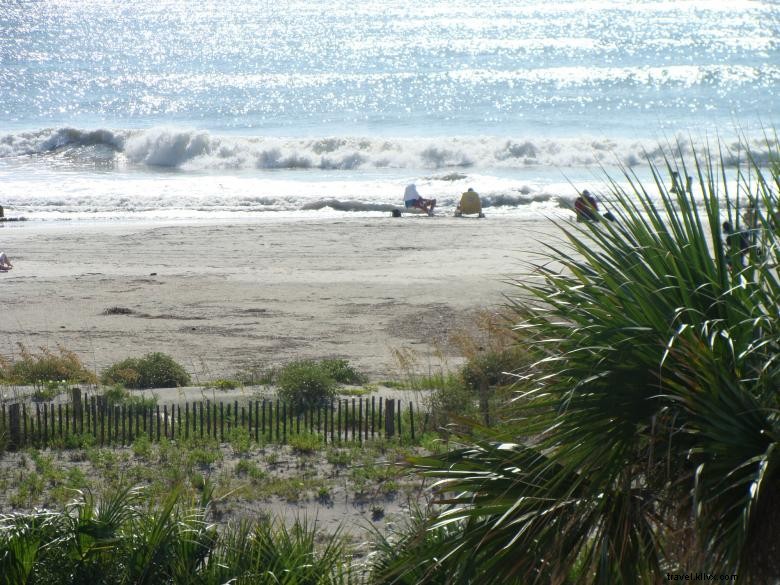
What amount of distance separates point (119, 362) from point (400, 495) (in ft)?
21.3

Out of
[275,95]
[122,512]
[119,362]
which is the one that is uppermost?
[275,95]

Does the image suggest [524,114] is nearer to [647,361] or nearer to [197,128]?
[197,128]

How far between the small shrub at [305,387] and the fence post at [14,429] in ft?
8.62

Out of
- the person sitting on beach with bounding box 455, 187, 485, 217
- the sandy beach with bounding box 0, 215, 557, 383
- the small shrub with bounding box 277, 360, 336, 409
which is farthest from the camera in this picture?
the person sitting on beach with bounding box 455, 187, 485, 217

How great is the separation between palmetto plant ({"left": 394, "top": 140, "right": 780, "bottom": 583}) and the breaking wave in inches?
1633

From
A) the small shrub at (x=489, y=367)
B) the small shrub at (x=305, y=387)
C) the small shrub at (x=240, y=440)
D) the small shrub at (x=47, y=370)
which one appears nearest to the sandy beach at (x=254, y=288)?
the small shrub at (x=489, y=367)

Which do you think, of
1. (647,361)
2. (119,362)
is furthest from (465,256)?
(647,361)

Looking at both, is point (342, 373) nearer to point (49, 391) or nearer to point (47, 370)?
point (49, 391)

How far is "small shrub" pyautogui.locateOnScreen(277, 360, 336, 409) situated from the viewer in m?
10.7

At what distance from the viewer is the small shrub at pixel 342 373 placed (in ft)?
40.4

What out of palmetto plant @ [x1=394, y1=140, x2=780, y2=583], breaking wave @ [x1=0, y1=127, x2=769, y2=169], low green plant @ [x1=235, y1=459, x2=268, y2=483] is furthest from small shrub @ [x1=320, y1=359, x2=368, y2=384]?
breaking wave @ [x1=0, y1=127, x2=769, y2=169]

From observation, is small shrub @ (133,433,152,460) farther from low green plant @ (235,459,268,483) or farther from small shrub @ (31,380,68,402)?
small shrub @ (31,380,68,402)

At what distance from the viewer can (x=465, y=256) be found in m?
22.8

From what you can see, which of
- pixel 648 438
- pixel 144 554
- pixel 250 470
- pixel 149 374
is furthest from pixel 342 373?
pixel 648 438
